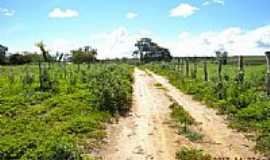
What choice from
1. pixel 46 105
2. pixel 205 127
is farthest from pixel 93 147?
pixel 46 105

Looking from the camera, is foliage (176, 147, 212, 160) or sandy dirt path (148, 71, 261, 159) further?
sandy dirt path (148, 71, 261, 159)

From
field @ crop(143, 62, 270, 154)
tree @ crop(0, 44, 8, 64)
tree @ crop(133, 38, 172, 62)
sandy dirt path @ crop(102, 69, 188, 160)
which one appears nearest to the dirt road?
sandy dirt path @ crop(102, 69, 188, 160)

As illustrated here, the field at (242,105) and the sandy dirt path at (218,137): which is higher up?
the field at (242,105)

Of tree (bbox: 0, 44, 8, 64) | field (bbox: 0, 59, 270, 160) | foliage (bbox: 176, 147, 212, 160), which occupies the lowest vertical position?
foliage (bbox: 176, 147, 212, 160)

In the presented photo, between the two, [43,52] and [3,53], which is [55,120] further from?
[3,53]

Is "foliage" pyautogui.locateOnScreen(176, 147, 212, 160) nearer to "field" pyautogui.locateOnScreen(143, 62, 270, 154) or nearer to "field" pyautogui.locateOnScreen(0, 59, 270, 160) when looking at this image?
"field" pyautogui.locateOnScreen(0, 59, 270, 160)

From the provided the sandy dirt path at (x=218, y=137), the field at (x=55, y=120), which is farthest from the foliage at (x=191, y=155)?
the field at (x=55, y=120)

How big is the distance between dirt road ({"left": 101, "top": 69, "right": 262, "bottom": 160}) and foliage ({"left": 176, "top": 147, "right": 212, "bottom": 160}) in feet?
0.58

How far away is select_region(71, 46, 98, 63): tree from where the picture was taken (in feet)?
182

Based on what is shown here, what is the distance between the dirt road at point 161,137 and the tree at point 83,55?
129ft

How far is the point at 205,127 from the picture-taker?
41.1ft

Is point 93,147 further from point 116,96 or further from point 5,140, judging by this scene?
point 116,96

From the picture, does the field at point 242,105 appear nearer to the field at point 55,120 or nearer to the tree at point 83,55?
the field at point 55,120

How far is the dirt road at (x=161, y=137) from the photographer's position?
380 inches
